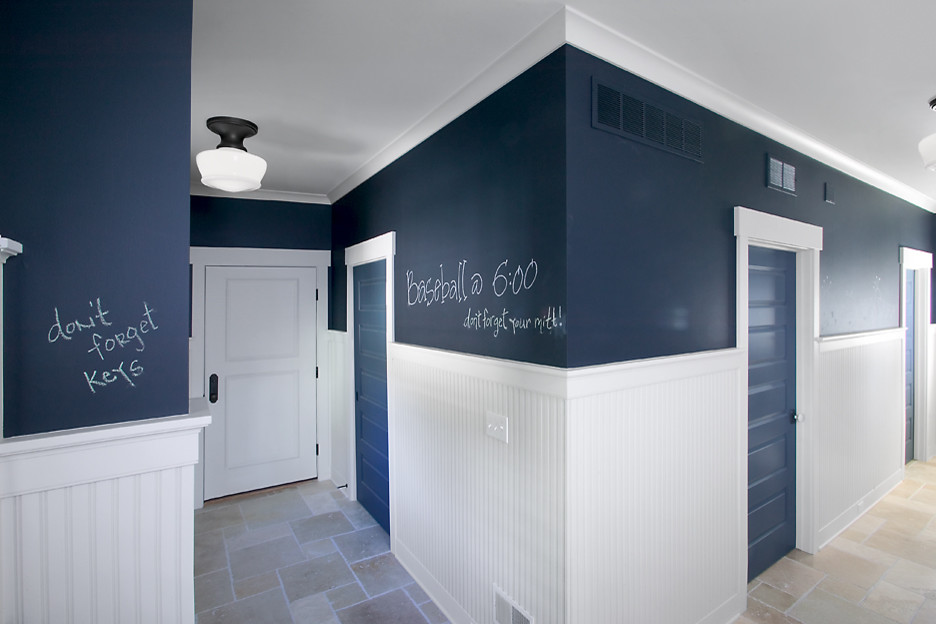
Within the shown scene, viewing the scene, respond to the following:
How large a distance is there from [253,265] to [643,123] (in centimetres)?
339

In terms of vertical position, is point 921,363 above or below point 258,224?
below

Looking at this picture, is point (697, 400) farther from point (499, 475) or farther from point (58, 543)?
point (58, 543)

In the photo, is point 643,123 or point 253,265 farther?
point 253,265

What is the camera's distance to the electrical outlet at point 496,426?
6.40 feet

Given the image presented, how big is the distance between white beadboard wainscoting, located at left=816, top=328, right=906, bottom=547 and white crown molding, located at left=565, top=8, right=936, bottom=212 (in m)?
1.22

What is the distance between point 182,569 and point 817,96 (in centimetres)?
324

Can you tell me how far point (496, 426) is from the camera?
1999 millimetres

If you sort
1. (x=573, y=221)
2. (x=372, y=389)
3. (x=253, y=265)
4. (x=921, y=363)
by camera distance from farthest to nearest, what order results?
(x=921, y=363) → (x=253, y=265) → (x=372, y=389) → (x=573, y=221)

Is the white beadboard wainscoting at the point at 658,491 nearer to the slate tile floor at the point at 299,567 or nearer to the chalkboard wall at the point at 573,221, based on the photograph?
the chalkboard wall at the point at 573,221

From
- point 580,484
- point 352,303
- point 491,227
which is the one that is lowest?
point 580,484

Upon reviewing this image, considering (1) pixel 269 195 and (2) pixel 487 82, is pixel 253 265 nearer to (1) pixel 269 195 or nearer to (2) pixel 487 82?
(1) pixel 269 195

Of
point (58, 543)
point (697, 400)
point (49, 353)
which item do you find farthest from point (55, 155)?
point (697, 400)

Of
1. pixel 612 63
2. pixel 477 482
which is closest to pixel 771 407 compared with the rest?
pixel 477 482

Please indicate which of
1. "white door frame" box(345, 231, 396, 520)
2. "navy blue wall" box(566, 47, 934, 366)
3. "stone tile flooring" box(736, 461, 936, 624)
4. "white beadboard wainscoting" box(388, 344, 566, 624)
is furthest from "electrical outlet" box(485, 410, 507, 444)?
"stone tile flooring" box(736, 461, 936, 624)
